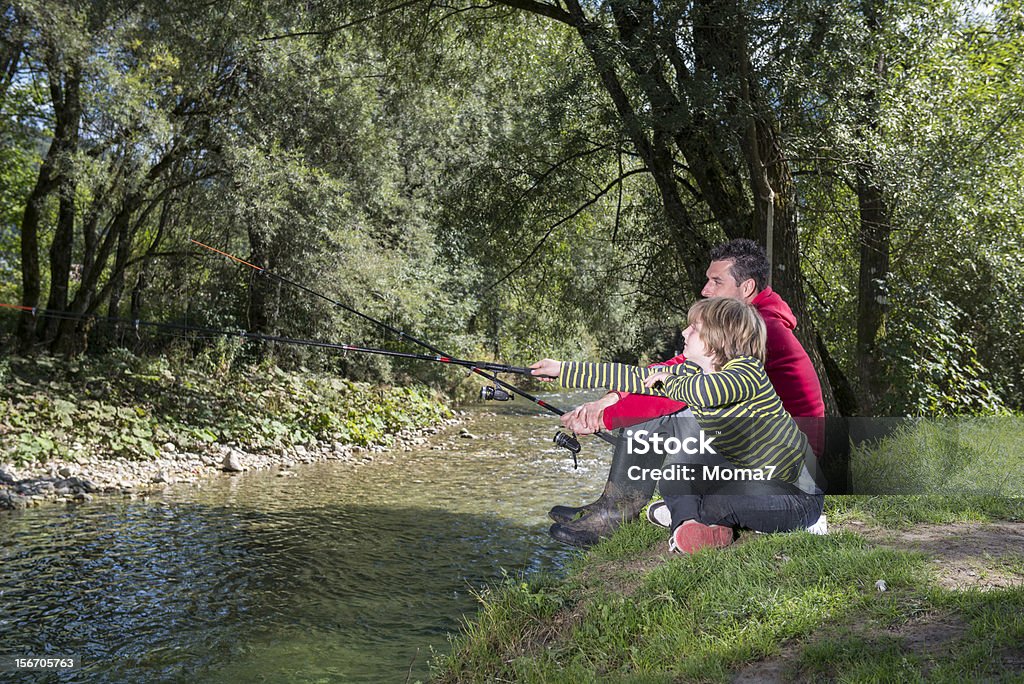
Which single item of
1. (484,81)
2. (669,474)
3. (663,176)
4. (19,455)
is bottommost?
(19,455)

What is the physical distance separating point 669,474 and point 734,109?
14.5ft

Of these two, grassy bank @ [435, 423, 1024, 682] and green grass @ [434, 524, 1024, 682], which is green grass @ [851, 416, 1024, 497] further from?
green grass @ [434, 524, 1024, 682]

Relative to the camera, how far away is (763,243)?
308 inches

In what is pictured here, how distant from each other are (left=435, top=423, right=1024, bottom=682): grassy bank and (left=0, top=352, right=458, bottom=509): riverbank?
696cm

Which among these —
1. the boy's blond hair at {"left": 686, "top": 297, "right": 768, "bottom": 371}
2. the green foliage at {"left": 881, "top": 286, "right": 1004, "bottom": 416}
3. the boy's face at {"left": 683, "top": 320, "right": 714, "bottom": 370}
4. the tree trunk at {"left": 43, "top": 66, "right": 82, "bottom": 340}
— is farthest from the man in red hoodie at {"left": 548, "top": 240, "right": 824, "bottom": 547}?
the tree trunk at {"left": 43, "top": 66, "right": 82, "bottom": 340}

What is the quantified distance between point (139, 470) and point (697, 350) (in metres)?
9.14

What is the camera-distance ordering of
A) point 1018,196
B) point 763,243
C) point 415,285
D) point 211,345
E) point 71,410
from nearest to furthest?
point 763,243, point 1018,196, point 71,410, point 211,345, point 415,285

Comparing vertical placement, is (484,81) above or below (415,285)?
above

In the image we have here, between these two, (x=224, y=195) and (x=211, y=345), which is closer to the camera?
(x=224, y=195)

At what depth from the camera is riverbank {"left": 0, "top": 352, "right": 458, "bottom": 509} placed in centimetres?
1051

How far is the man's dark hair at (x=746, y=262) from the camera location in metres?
4.56

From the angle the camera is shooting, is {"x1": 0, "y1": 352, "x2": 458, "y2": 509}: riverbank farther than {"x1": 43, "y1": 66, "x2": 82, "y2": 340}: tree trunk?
No

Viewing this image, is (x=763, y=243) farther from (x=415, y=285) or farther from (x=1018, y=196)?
(x=415, y=285)

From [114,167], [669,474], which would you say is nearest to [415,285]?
[114,167]
